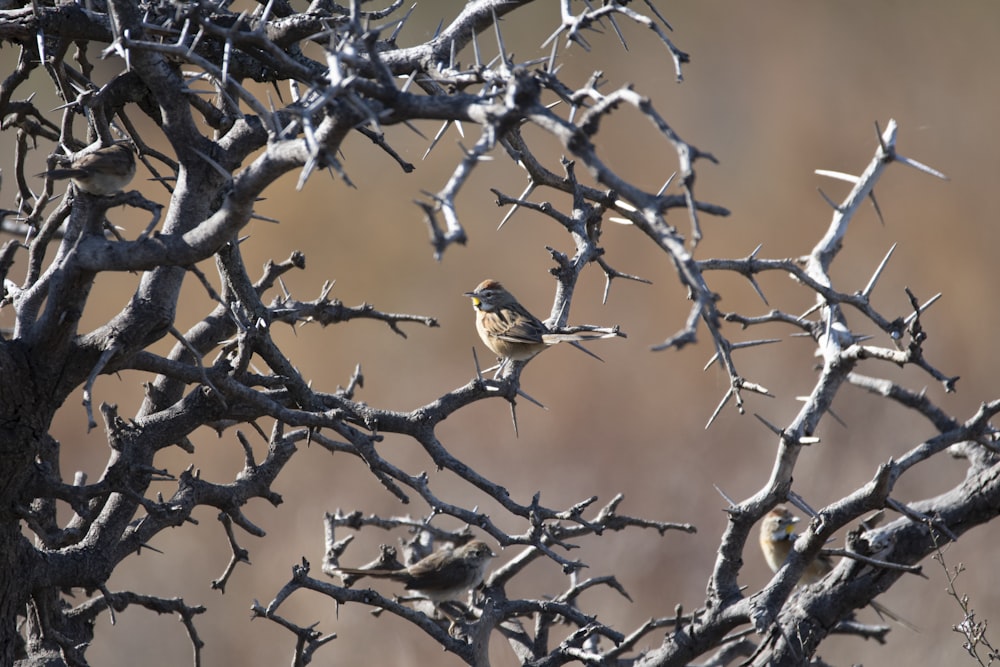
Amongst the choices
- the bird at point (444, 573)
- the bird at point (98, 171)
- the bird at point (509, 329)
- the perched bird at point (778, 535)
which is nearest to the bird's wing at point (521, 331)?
the bird at point (509, 329)

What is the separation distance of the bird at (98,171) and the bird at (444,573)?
2.56 meters

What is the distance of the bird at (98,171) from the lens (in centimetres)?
360

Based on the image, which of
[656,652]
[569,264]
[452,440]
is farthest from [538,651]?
[452,440]

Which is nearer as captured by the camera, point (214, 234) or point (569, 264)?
point (214, 234)

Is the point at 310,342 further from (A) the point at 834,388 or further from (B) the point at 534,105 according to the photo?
(B) the point at 534,105

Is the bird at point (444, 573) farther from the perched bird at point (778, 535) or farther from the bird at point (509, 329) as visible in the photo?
the perched bird at point (778, 535)

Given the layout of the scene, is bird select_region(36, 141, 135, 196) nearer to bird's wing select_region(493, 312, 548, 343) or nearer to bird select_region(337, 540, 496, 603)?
bird's wing select_region(493, 312, 548, 343)

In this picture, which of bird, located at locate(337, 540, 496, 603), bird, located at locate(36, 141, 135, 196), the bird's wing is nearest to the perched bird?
bird, located at locate(337, 540, 496, 603)

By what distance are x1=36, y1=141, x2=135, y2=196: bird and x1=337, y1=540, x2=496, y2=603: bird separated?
2.56 m

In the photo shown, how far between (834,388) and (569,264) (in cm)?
132

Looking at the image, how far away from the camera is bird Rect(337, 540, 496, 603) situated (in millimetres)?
5594

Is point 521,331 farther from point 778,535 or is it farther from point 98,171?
point 778,535

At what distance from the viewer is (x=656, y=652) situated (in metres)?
4.43

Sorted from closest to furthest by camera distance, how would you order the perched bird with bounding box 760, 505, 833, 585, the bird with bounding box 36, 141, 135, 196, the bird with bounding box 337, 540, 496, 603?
the bird with bounding box 36, 141, 135, 196 < the bird with bounding box 337, 540, 496, 603 < the perched bird with bounding box 760, 505, 833, 585
